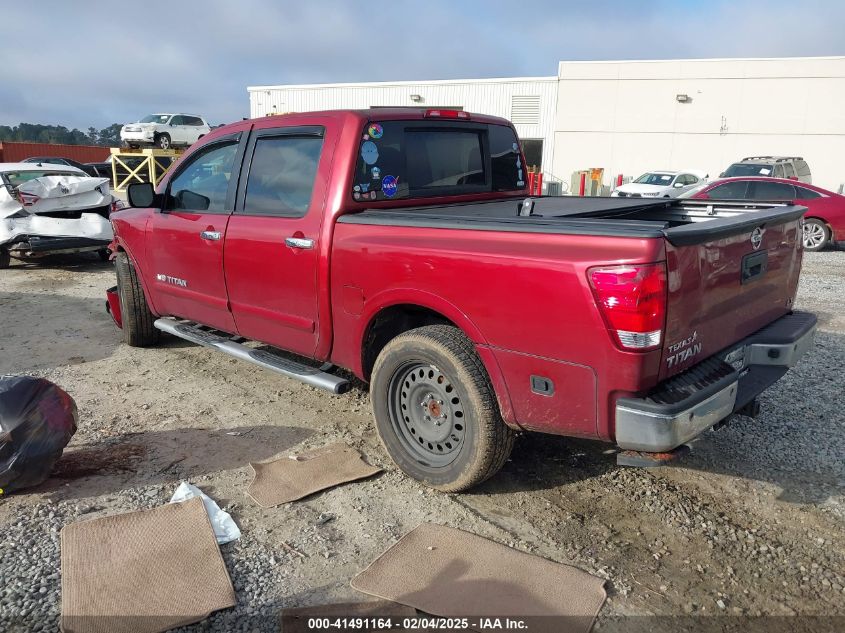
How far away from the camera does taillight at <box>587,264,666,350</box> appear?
2361 millimetres

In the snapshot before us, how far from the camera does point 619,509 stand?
321 centimetres

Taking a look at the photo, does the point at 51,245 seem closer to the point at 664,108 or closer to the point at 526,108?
the point at 526,108

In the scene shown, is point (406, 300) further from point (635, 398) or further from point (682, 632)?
point (682, 632)

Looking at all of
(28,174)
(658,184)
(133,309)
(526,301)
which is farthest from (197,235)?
(658,184)

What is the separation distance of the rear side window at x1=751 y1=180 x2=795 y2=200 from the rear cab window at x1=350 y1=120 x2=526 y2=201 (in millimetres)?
10492

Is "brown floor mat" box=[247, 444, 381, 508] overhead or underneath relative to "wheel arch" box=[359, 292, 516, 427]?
underneath

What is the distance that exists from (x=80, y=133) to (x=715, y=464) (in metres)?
105

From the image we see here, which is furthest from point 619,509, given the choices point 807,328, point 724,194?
point 724,194

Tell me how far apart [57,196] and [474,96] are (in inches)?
1040

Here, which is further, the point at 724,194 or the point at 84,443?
the point at 724,194

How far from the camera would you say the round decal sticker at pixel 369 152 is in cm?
364

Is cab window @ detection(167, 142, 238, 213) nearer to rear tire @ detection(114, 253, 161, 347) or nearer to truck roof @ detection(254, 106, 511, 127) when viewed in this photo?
truck roof @ detection(254, 106, 511, 127)

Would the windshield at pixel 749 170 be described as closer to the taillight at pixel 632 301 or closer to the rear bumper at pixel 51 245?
the rear bumper at pixel 51 245

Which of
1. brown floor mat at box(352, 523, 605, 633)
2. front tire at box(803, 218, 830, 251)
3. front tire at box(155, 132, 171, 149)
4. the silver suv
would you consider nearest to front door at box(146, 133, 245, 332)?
brown floor mat at box(352, 523, 605, 633)
